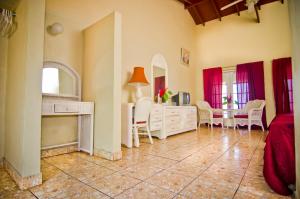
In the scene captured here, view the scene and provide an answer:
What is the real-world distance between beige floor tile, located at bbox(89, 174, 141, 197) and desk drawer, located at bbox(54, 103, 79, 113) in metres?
1.06

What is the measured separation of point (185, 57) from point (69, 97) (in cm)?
419

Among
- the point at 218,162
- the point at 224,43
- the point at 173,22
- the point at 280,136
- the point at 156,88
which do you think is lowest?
the point at 218,162

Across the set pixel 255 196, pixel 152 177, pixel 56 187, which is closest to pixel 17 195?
pixel 56 187

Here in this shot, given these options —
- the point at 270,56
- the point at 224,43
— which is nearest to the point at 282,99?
the point at 270,56

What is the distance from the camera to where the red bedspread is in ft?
4.37

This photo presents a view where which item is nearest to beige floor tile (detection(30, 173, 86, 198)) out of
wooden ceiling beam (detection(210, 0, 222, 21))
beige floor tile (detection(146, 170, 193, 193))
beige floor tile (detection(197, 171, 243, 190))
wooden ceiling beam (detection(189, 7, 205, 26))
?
beige floor tile (detection(146, 170, 193, 193))

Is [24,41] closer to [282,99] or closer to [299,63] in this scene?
[299,63]

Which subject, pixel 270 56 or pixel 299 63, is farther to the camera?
pixel 270 56

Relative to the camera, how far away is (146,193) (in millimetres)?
1316

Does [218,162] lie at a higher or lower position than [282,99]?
lower

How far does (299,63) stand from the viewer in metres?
1.04

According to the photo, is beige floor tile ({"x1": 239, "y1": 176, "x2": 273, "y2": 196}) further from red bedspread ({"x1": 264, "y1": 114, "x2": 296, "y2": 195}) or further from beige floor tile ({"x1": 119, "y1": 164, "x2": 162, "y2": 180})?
beige floor tile ({"x1": 119, "y1": 164, "x2": 162, "y2": 180})

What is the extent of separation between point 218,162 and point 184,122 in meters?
2.32

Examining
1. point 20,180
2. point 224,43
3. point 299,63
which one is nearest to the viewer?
point 299,63
